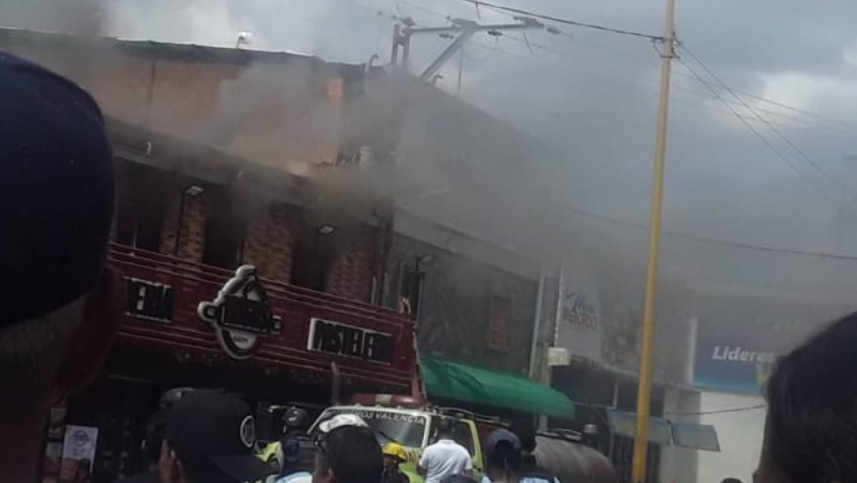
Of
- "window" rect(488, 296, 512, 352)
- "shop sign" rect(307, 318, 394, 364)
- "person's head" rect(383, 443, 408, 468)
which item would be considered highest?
"window" rect(488, 296, 512, 352)

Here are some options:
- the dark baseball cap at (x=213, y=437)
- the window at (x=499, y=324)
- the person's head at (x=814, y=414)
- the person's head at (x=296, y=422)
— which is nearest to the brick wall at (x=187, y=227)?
the window at (x=499, y=324)

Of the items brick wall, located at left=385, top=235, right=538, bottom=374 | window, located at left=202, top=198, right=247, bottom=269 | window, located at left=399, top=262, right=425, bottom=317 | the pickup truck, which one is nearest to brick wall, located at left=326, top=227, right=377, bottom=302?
brick wall, located at left=385, top=235, right=538, bottom=374

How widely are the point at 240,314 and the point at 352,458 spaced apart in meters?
12.4

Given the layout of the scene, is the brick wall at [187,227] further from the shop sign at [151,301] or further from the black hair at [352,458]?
the black hair at [352,458]

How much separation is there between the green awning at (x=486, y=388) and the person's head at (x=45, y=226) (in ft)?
60.7

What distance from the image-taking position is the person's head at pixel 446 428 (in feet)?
39.2

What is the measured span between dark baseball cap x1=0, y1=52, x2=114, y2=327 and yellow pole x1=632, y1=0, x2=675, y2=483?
18.4 m

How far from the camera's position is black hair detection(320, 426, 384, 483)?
4500 millimetres

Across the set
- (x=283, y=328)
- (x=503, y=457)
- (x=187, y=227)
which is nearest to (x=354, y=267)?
(x=283, y=328)

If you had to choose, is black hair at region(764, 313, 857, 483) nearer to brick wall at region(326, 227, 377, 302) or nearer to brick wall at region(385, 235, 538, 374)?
brick wall at region(326, 227, 377, 302)

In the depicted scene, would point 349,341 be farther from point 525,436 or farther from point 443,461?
point 525,436

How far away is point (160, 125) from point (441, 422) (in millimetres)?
8054

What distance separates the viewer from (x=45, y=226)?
3.83 feet

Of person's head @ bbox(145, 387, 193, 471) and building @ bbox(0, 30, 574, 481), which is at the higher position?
building @ bbox(0, 30, 574, 481)
